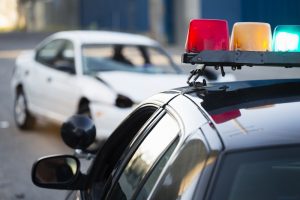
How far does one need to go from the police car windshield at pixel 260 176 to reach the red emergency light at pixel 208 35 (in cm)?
74

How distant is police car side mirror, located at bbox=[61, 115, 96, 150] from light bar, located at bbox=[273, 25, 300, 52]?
1.32 m

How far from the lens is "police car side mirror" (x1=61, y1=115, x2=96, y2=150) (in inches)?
148

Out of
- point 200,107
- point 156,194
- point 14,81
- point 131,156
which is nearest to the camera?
point 156,194

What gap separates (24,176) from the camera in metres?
7.34

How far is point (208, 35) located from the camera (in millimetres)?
2756

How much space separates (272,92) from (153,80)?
599 cm

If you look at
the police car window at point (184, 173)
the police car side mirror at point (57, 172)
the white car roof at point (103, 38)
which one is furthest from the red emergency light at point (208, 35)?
the white car roof at point (103, 38)

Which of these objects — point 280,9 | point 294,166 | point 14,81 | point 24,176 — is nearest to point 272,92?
point 294,166

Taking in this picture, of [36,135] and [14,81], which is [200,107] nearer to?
[36,135]

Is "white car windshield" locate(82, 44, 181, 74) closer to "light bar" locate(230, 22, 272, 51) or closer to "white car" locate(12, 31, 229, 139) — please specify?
"white car" locate(12, 31, 229, 139)

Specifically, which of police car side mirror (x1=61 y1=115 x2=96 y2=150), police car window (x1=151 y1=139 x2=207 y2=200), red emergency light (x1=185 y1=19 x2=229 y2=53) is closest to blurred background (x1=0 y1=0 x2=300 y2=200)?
police car side mirror (x1=61 y1=115 x2=96 y2=150)

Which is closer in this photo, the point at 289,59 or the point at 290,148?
the point at 290,148

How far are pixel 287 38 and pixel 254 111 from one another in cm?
57

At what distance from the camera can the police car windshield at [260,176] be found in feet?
6.48
